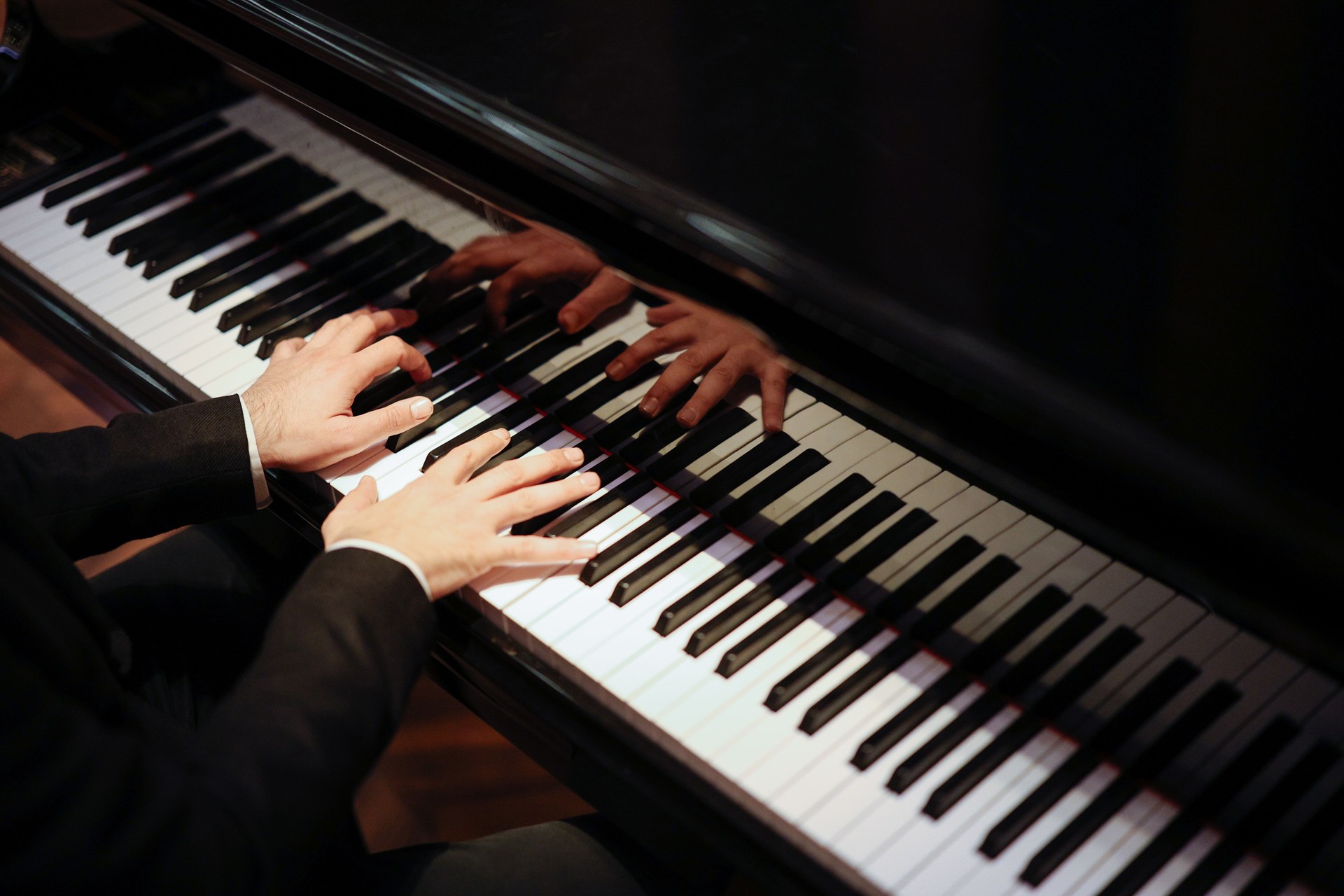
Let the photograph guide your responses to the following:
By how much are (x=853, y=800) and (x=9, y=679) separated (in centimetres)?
82

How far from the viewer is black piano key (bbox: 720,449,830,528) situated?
4.11 feet

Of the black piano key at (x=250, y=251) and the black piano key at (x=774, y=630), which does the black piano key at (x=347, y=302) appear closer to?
the black piano key at (x=250, y=251)

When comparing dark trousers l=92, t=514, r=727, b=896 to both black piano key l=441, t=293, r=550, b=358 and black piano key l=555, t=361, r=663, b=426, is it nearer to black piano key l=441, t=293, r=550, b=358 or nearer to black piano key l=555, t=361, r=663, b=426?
black piano key l=441, t=293, r=550, b=358

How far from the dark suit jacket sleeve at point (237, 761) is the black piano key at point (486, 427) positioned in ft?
0.81

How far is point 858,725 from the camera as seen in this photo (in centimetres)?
120

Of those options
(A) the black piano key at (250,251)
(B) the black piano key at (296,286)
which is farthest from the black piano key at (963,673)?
(A) the black piano key at (250,251)

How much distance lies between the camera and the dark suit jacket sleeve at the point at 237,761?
0.96m

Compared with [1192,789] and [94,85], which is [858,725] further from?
[94,85]

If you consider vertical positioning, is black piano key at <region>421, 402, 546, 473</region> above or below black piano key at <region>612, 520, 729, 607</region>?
above

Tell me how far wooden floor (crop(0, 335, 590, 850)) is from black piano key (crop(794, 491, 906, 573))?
112 centimetres

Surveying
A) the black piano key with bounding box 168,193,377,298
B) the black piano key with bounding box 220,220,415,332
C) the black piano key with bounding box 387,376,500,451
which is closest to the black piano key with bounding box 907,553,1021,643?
the black piano key with bounding box 387,376,500,451

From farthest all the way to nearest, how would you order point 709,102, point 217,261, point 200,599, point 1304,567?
point 217,261 → point 200,599 → point 709,102 → point 1304,567

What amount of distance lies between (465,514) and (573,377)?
251 mm

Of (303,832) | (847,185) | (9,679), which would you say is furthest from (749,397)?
(9,679)
